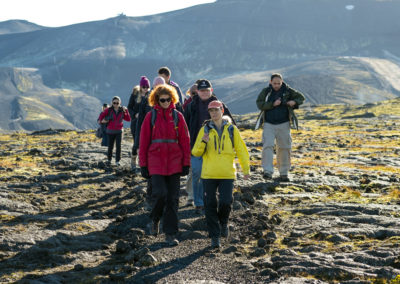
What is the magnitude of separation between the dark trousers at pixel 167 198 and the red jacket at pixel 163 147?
0.19 m

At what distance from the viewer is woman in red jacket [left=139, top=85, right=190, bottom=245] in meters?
8.54

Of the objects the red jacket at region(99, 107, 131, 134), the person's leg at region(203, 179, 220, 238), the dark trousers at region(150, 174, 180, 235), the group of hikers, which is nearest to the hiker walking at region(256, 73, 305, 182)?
the group of hikers

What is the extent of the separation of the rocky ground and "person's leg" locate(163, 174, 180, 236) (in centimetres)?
38

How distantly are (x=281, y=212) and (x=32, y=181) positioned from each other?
9.53 metres

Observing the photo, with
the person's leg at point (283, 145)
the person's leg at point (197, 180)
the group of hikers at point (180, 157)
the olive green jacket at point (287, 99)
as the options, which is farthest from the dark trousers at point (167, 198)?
the person's leg at point (283, 145)

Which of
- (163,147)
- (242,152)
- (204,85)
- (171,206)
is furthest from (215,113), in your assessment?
(204,85)

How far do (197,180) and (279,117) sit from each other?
15.2ft

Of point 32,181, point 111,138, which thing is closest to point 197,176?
point 32,181

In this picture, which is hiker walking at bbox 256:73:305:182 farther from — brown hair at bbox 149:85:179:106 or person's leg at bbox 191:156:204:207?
brown hair at bbox 149:85:179:106

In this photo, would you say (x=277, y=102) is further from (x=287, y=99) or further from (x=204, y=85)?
(x=204, y=85)

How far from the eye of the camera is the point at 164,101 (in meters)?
8.55

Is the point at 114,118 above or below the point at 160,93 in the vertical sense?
below

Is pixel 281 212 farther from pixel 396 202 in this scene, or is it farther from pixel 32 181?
pixel 32 181

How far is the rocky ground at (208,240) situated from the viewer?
22.3ft
